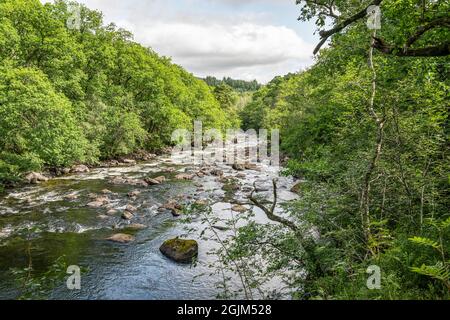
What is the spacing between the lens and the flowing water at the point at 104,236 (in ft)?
26.8

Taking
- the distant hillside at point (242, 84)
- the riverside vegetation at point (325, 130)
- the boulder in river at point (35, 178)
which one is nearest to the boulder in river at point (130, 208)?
the riverside vegetation at point (325, 130)

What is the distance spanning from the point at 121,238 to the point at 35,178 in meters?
11.0

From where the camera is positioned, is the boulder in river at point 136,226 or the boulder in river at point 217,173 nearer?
the boulder in river at point 136,226

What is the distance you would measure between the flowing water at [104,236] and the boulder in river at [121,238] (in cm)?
23

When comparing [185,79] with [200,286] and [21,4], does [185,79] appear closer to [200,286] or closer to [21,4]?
[21,4]

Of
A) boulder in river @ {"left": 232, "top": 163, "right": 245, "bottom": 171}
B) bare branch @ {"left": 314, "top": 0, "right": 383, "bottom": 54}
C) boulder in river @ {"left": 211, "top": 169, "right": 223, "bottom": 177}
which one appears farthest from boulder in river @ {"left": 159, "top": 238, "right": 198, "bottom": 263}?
boulder in river @ {"left": 232, "top": 163, "right": 245, "bottom": 171}

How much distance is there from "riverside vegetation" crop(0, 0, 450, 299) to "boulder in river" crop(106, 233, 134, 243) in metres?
3.93

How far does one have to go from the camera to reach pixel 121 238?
11312 mm

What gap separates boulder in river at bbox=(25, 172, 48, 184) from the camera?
1859cm

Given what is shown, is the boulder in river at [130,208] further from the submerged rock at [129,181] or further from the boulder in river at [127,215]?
the submerged rock at [129,181]

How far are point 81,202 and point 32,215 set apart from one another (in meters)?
2.45

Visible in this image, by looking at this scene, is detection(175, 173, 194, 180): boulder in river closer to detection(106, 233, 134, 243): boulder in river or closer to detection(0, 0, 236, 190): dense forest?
detection(0, 0, 236, 190): dense forest

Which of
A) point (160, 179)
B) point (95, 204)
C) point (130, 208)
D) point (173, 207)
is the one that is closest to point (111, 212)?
point (130, 208)
